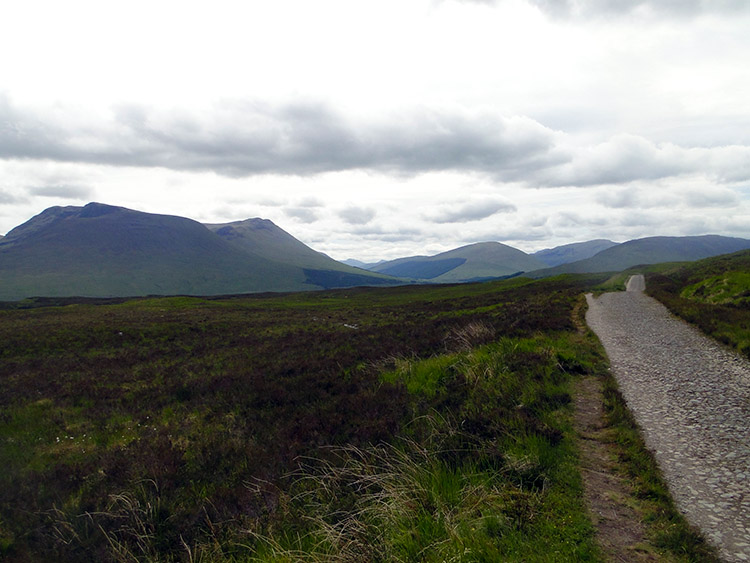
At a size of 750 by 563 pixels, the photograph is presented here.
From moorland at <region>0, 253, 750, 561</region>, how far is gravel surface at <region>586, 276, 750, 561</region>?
1.05 ft

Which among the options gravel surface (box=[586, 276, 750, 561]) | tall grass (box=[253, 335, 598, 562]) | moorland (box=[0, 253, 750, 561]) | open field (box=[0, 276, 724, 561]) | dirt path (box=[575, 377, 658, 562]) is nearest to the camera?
dirt path (box=[575, 377, 658, 562])

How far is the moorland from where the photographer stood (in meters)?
4.72

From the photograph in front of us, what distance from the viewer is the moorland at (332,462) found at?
472 centimetres

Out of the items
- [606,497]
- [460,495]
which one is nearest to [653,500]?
[606,497]

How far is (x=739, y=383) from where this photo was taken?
359 inches

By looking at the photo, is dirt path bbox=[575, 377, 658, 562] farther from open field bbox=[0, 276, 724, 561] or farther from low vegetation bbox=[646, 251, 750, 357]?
low vegetation bbox=[646, 251, 750, 357]

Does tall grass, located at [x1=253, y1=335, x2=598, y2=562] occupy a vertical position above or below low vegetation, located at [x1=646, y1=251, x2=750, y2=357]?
below

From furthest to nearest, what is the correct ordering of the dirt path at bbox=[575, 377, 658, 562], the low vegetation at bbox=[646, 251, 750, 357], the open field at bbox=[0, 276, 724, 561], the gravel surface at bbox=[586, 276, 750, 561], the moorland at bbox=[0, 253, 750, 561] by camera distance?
the low vegetation at bbox=[646, 251, 750, 357], the open field at bbox=[0, 276, 724, 561], the moorland at bbox=[0, 253, 750, 561], the gravel surface at bbox=[586, 276, 750, 561], the dirt path at bbox=[575, 377, 658, 562]

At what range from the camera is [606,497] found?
16.8 feet

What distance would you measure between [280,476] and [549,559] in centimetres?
514

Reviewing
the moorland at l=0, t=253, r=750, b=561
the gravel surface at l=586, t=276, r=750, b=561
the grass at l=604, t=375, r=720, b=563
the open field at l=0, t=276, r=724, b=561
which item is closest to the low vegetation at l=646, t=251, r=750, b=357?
the moorland at l=0, t=253, r=750, b=561

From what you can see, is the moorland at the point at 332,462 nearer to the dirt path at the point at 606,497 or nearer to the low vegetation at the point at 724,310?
the dirt path at the point at 606,497

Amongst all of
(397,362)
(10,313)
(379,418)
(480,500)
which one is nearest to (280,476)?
(379,418)

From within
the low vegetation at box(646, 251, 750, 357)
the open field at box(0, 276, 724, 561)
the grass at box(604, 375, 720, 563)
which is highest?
the low vegetation at box(646, 251, 750, 357)
